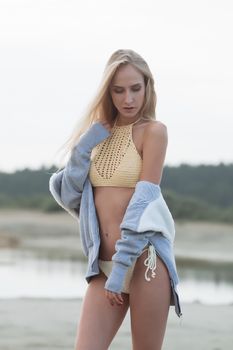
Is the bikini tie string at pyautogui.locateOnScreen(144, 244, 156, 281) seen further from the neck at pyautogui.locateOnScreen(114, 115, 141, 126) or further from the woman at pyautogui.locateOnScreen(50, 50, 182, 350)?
the neck at pyautogui.locateOnScreen(114, 115, 141, 126)

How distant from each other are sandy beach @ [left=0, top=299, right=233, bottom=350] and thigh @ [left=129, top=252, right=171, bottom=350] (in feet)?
9.37

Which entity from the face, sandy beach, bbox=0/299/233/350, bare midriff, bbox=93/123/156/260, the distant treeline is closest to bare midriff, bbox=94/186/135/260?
bare midriff, bbox=93/123/156/260

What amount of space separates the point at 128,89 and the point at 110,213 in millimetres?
528

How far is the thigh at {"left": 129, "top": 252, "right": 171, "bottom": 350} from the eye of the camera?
13.4 feet

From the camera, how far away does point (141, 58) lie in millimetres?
4277

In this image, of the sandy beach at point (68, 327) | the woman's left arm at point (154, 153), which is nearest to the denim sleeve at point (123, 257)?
the woman's left arm at point (154, 153)

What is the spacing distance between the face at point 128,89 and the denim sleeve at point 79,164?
151 mm

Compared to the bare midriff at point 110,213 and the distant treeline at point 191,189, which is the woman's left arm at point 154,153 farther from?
the distant treeline at point 191,189

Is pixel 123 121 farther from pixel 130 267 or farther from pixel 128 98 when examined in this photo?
pixel 130 267

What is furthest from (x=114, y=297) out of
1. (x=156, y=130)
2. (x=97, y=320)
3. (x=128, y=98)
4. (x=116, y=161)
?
(x=128, y=98)

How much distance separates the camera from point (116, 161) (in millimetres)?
4281

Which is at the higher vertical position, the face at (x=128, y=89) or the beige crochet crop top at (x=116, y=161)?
the face at (x=128, y=89)

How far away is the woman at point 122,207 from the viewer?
13.4ft

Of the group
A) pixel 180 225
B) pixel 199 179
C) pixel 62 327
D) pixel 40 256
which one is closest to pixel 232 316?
pixel 62 327
